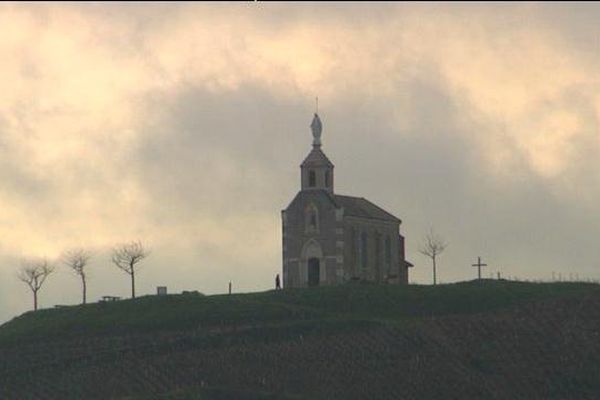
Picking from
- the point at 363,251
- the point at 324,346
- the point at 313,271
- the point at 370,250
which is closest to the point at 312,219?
the point at 313,271

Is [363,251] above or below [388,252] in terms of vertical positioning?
below

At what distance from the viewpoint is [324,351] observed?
392ft

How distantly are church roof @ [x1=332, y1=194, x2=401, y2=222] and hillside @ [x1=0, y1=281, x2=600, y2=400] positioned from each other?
12.1 meters

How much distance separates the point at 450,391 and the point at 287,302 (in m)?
21.4

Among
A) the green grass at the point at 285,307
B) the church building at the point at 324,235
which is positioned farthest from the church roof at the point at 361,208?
the green grass at the point at 285,307

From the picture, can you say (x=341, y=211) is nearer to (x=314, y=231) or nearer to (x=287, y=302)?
(x=314, y=231)

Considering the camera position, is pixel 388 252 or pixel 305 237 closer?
pixel 305 237

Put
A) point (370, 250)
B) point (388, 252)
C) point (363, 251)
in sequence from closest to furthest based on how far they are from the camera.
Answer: point (363, 251)
point (370, 250)
point (388, 252)

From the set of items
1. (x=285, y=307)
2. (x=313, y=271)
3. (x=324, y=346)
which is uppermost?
(x=313, y=271)

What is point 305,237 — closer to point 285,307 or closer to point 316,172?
point 316,172

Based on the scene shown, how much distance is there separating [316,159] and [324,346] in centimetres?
2798

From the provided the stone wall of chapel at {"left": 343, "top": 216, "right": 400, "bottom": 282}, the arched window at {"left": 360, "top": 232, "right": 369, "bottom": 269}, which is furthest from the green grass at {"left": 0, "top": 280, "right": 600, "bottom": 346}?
the arched window at {"left": 360, "top": 232, "right": 369, "bottom": 269}

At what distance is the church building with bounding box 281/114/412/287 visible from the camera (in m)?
143

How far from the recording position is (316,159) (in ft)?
477
